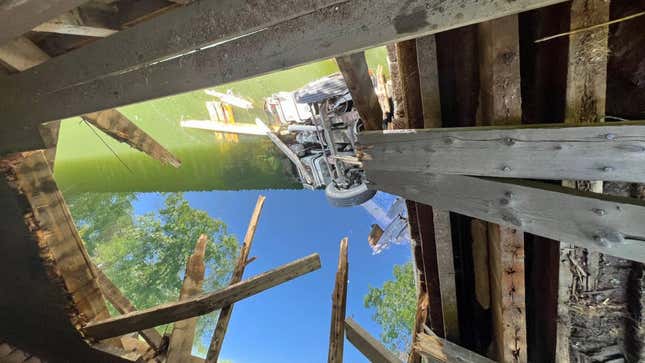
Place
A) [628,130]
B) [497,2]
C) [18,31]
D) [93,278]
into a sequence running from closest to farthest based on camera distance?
[497,2]
[628,130]
[18,31]
[93,278]

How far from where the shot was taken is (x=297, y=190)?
11.4m

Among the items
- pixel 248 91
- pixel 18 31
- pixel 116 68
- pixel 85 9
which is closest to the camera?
pixel 18 31

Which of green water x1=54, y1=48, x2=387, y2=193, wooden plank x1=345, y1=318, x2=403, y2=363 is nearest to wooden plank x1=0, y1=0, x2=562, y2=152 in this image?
wooden plank x1=345, y1=318, x2=403, y2=363

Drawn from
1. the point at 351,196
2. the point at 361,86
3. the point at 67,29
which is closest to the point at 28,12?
the point at 67,29

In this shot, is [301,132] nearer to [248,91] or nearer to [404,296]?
[248,91]

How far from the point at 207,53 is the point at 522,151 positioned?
1140 mm

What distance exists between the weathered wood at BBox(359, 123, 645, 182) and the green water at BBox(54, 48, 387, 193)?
33.4 ft

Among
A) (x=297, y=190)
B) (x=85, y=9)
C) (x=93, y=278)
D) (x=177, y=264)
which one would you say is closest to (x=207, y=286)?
(x=177, y=264)

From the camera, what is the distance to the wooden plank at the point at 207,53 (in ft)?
3.05

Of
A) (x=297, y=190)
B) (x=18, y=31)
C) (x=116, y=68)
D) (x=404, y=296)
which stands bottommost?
(x=404, y=296)

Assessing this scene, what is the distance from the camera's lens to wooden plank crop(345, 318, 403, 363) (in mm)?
2238

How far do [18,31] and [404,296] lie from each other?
36.2ft

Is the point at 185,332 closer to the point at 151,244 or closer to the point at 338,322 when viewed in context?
the point at 338,322

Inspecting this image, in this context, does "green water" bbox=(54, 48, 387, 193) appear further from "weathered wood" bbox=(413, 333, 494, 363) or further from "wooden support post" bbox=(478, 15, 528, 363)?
"wooden support post" bbox=(478, 15, 528, 363)
